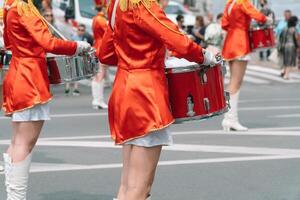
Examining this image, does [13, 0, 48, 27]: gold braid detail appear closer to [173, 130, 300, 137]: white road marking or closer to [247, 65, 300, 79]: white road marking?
[173, 130, 300, 137]: white road marking

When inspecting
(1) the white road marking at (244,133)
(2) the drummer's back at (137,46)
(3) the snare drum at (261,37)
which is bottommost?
(1) the white road marking at (244,133)

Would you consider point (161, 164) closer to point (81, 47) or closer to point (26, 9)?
point (81, 47)

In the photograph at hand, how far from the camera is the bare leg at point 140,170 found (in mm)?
4766

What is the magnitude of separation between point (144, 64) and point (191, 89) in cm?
33

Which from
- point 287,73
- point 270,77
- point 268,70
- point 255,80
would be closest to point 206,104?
point 255,80

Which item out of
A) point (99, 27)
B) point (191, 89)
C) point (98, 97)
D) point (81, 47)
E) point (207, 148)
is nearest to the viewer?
point (191, 89)

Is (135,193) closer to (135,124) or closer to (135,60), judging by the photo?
(135,124)

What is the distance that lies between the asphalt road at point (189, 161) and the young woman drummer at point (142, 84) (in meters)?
2.24

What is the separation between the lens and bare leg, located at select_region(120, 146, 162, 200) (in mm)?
4766

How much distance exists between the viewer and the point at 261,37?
10.3m

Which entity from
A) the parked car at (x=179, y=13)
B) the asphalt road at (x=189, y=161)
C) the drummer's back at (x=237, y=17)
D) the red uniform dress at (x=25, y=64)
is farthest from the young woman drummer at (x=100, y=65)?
the parked car at (x=179, y=13)

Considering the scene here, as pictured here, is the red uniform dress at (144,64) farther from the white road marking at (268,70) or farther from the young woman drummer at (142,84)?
the white road marking at (268,70)

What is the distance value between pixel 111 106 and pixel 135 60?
34cm

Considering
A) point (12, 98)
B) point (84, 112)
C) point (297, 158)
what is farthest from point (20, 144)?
point (84, 112)
